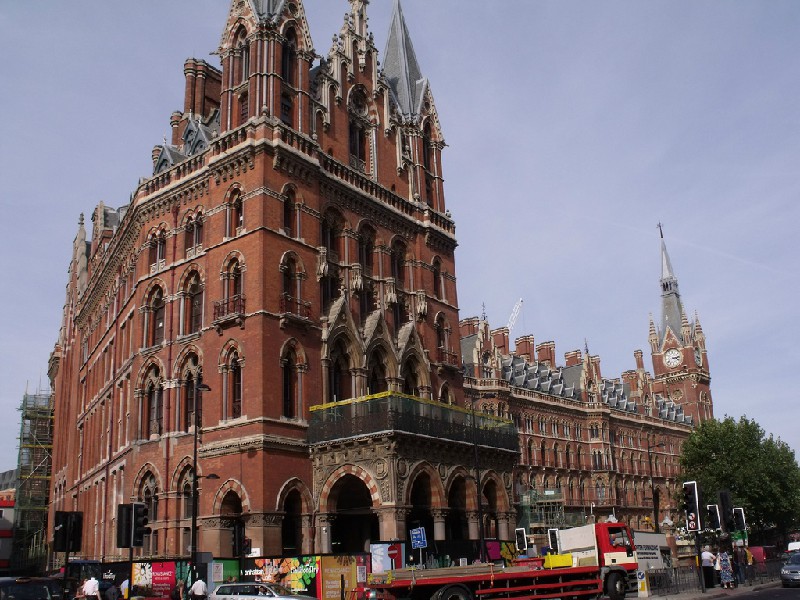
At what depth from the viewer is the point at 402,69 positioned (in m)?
51.2

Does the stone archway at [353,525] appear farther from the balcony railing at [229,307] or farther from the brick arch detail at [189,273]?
the brick arch detail at [189,273]

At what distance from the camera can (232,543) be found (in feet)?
115

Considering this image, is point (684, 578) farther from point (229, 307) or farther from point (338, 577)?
point (229, 307)

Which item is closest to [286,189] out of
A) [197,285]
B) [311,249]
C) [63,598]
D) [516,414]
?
[311,249]

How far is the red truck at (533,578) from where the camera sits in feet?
74.5

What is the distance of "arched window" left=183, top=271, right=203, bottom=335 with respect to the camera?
130ft

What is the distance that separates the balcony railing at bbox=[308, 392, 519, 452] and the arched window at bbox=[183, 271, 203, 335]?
7.91 meters

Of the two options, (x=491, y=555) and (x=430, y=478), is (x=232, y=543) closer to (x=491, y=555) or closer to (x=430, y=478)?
(x=430, y=478)

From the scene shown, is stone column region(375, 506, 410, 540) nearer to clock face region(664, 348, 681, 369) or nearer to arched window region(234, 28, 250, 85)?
arched window region(234, 28, 250, 85)

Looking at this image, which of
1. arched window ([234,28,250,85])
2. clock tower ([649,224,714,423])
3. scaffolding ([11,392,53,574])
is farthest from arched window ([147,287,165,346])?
clock tower ([649,224,714,423])

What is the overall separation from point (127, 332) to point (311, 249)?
47.0 ft

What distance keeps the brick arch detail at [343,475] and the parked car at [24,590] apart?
15328 millimetres

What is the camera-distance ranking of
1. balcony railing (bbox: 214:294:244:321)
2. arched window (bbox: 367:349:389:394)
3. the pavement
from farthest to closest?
arched window (bbox: 367:349:389:394)
balcony railing (bbox: 214:294:244:321)
the pavement

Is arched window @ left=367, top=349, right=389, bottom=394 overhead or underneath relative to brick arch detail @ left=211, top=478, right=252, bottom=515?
overhead
